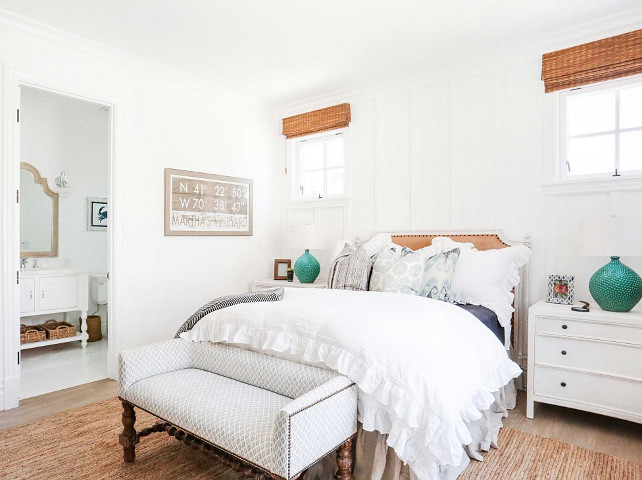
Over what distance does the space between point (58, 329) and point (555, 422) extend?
4.53 metres

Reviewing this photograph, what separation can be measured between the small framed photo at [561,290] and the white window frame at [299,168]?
6.84 feet

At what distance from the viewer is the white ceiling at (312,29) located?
2.77 m

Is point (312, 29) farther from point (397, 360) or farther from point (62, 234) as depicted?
point (62, 234)

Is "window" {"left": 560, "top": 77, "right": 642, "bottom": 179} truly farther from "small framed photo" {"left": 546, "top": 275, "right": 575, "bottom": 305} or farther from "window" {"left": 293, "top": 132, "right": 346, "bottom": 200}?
"window" {"left": 293, "top": 132, "right": 346, "bottom": 200}

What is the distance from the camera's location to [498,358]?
7.38ft

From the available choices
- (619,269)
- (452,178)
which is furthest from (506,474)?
(452,178)

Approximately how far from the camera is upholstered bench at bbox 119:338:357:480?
4.99 feet

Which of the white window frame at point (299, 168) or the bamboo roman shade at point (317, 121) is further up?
the bamboo roman shade at point (317, 121)

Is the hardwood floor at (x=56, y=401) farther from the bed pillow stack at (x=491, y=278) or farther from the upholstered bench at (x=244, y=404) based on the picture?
the bed pillow stack at (x=491, y=278)

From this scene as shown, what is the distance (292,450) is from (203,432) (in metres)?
0.47

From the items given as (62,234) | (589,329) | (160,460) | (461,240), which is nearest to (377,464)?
(160,460)

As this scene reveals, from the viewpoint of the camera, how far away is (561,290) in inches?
113

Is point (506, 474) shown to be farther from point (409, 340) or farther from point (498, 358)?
point (409, 340)

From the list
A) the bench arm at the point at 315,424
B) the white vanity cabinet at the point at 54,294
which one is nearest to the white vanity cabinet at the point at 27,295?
the white vanity cabinet at the point at 54,294
